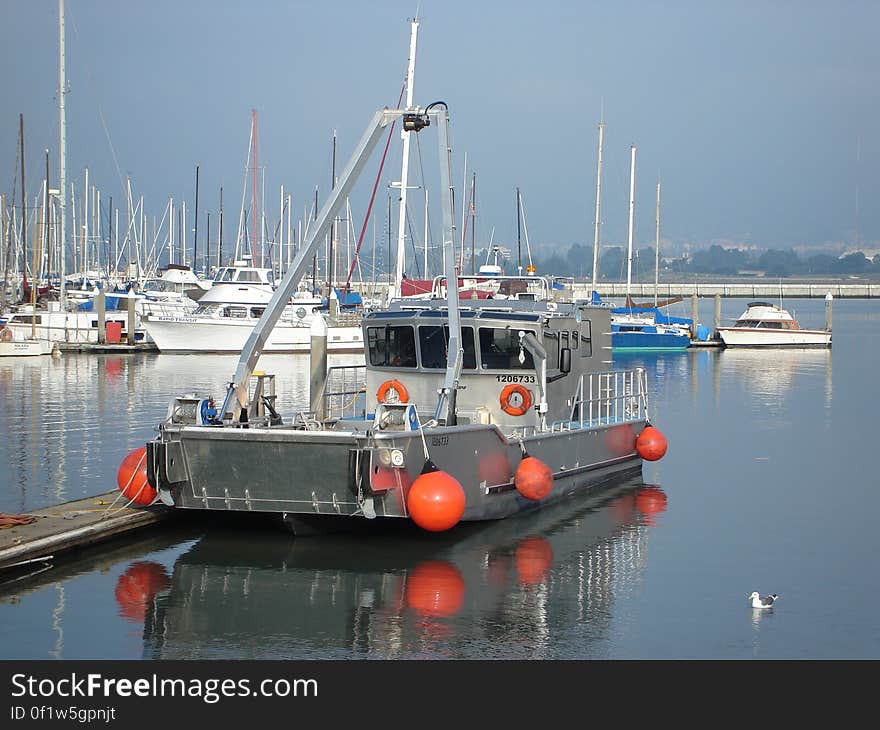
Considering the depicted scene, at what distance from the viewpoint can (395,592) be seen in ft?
50.4

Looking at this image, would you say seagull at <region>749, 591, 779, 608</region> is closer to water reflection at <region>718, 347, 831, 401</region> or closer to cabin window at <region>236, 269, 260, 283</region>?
water reflection at <region>718, 347, 831, 401</region>

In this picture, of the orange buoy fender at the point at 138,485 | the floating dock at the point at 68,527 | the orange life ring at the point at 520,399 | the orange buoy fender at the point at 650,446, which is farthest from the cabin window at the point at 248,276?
the orange buoy fender at the point at 138,485

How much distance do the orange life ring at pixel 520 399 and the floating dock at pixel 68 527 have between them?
561 centimetres

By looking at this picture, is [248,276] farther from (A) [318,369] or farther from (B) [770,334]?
(A) [318,369]

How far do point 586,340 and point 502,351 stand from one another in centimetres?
310

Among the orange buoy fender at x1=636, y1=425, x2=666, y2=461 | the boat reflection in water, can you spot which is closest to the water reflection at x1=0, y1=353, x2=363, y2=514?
the boat reflection in water

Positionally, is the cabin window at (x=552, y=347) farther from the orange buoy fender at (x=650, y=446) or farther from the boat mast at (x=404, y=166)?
the boat mast at (x=404, y=166)

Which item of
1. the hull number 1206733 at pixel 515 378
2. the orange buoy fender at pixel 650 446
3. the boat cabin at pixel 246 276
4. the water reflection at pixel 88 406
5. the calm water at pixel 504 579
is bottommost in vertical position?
the calm water at pixel 504 579

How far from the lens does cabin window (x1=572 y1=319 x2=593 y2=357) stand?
73.4 ft

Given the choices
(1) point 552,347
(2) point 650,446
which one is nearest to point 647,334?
(2) point 650,446

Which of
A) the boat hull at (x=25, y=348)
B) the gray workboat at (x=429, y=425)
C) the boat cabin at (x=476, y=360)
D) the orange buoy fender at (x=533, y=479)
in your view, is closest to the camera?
the gray workboat at (x=429, y=425)

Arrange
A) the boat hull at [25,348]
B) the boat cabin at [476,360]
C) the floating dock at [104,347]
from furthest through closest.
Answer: the floating dock at [104,347], the boat hull at [25,348], the boat cabin at [476,360]

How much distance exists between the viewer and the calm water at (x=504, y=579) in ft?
44.2
